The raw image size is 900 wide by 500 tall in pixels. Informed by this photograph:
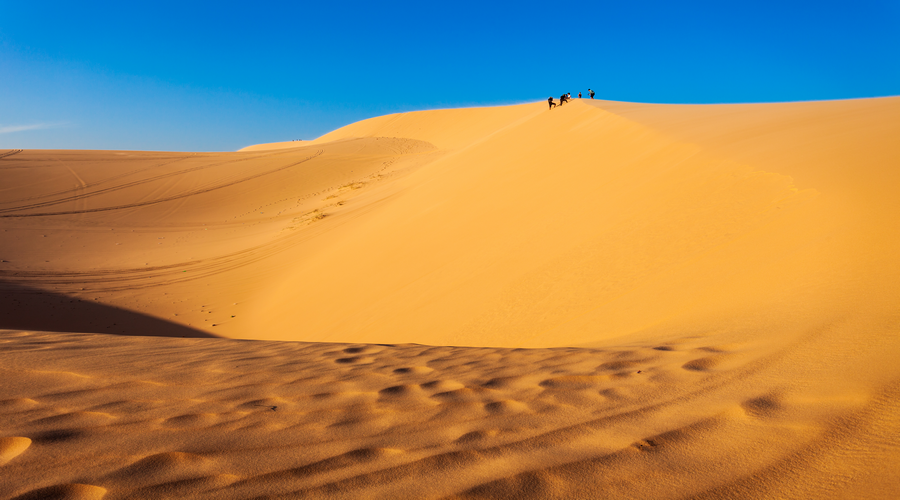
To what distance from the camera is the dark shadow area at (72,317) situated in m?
7.92

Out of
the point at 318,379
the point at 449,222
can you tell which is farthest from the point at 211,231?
the point at 318,379

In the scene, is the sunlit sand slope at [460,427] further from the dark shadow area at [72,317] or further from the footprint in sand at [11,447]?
the dark shadow area at [72,317]

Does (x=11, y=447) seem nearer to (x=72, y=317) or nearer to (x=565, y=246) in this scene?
(x=565, y=246)

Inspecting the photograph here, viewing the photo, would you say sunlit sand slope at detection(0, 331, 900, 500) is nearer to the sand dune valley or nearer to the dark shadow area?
the sand dune valley

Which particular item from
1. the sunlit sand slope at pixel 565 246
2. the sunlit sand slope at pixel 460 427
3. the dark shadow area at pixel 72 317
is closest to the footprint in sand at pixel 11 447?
the sunlit sand slope at pixel 460 427

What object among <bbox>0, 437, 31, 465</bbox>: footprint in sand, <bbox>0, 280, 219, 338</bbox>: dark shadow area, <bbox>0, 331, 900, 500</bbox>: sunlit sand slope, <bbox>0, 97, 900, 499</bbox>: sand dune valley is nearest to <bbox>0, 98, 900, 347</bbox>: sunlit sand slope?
<bbox>0, 97, 900, 499</bbox>: sand dune valley

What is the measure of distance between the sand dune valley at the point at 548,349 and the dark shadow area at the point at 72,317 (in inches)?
2.2

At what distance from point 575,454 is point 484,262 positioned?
4.47 meters

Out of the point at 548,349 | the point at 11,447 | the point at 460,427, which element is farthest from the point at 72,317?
the point at 460,427

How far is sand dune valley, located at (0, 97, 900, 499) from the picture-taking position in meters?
1.53

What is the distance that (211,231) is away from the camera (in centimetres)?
1548

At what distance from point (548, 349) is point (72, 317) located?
29.2ft

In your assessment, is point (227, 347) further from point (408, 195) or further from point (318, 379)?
point (408, 195)

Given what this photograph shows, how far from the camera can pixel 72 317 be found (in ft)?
27.6
